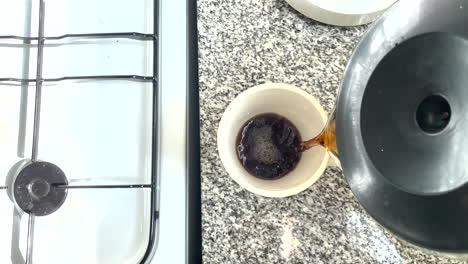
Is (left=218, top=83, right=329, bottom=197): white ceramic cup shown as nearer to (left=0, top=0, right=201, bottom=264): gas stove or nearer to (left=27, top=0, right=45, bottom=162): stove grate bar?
(left=0, top=0, right=201, bottom=264): gas stove

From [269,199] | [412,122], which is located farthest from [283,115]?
[412,122]

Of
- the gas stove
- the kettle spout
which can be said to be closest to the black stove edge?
the gas stove

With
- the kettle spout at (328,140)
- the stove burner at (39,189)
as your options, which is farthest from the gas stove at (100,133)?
the kettle spout at (328,140)

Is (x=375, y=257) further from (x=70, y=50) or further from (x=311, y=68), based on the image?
(x=70, y=50)

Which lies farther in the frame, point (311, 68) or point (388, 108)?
point (311, 68)

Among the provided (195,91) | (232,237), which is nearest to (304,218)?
(232,237)

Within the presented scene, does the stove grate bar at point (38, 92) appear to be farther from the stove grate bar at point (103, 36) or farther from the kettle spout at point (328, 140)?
the kettle spout at point (328, 140)
